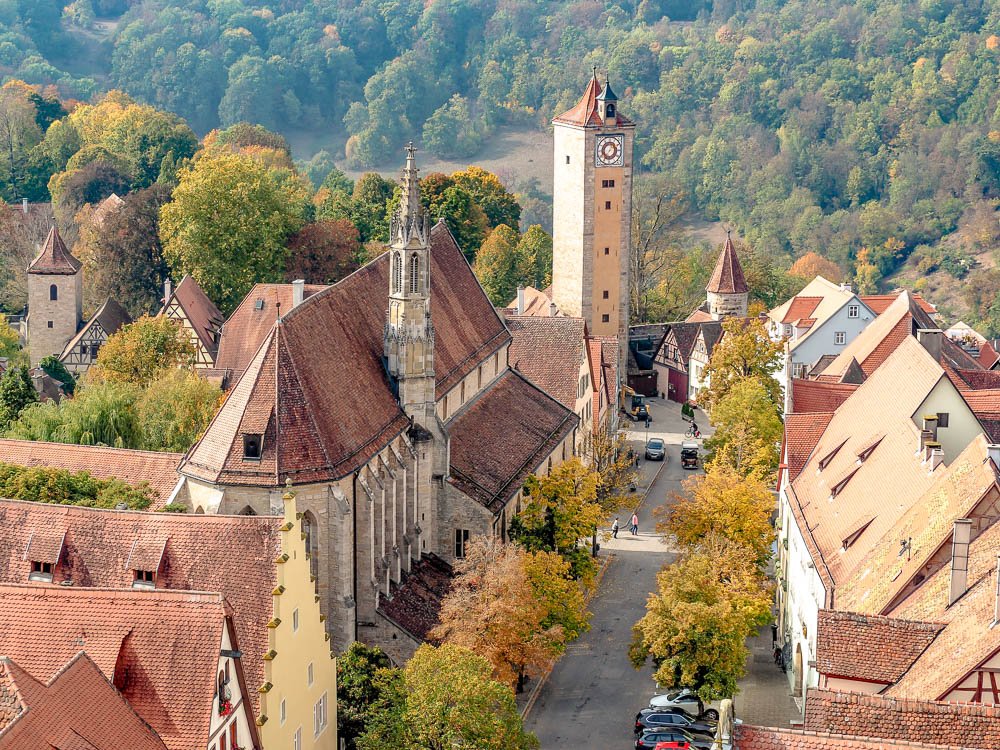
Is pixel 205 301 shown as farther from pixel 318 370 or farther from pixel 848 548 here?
pixel 848 548

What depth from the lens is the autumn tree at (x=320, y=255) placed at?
113 meters

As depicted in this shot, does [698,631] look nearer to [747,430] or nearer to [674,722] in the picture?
[674,722]

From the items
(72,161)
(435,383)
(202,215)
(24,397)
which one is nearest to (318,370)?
(435,383)

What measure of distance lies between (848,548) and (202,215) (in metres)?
60.5

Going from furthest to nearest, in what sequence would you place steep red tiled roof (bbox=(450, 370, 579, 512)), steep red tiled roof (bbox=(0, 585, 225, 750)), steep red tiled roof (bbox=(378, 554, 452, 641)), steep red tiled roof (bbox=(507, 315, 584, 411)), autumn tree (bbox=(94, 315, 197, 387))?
1. autumn tree (bbox=(94, 315, 197, 387))
2. steep red tiled roof (bbox=(507, 315, 584, 411))
3. steep red tiled roof (bbox=(450, 370, 579, 512))
4. steep red tiled roof (bbox=(378, 554, 452, 641))
5. steep red tiled roof (bbox=(0, 585, 225, 750))

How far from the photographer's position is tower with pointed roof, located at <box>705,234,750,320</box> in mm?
119562

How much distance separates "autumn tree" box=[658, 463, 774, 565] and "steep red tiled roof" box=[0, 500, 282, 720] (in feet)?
76.2

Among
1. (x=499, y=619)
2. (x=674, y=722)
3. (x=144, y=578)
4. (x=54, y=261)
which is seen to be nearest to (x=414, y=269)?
(x=499, y=619)

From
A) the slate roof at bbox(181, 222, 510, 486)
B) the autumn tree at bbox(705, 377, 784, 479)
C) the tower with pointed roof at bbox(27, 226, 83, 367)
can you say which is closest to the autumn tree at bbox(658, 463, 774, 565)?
the autumn tree at bbox(705, 377, 784, 479)

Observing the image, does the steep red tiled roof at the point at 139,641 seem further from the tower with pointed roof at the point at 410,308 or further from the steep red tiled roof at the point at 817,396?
the steep red tiled roof at the point at 817,396

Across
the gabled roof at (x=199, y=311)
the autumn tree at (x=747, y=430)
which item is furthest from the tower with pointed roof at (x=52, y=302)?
the autumn tree at (x=747, y=430)

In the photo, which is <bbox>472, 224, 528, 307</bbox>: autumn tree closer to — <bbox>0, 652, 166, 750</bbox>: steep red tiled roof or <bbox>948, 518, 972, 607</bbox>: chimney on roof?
<bbox>948, 518, 972, 607</bbox>: chimney on roof

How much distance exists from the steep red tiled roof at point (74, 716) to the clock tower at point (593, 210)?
62.7 metres

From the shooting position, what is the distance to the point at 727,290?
119562 millimetres
